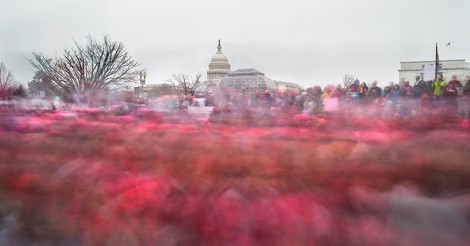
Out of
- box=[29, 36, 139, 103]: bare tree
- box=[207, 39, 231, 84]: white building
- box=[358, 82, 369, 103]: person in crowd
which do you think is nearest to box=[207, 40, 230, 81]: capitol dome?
box=[207, 39, 231, 84]: white building

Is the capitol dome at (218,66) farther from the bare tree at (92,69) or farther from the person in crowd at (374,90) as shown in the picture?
the person in crowd at (374,90)

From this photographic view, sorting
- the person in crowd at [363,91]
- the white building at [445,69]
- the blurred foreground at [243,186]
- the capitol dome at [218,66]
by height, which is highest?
the capitol dome at [218,66]

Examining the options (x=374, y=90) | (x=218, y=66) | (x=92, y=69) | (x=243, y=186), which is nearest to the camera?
(x=243, y=186)

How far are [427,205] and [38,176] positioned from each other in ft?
7.77

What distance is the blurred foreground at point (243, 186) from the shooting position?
1.74 metres

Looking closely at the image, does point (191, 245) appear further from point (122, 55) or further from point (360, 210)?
point (122, 55)

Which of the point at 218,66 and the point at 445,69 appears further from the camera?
the point at 218,66

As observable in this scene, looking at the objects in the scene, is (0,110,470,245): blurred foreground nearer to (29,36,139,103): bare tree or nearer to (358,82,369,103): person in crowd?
(358,82,369,103): person in crowd

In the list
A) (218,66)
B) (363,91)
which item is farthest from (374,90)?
(218,66)

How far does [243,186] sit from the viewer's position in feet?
6.91

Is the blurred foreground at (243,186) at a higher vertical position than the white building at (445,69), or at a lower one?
lower

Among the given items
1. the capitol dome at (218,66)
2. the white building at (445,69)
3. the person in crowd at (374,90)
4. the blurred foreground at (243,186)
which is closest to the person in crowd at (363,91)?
the person in crowd at (374,90)

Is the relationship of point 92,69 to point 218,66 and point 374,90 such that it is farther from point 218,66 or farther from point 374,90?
point 218,66

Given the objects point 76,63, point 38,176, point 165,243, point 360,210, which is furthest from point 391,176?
point 76,63
